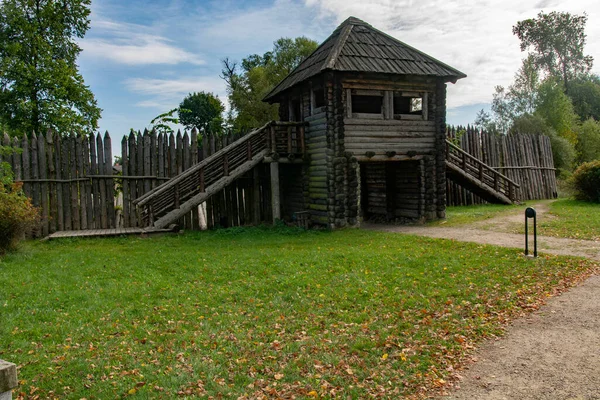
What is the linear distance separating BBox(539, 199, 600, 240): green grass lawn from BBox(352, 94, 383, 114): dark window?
7344mm

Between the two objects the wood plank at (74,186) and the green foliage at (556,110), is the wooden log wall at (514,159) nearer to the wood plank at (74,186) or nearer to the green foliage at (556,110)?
the green foliage at (556,110)

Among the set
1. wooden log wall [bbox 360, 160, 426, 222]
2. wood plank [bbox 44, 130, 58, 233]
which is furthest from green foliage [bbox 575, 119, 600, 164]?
wood plank [bbox 44, 130, 58, 233]

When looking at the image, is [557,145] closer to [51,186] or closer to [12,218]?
[51,186]

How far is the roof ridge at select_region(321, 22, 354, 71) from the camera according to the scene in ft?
47.8

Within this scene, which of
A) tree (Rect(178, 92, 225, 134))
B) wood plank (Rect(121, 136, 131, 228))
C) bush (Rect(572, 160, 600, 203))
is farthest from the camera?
tree (Rect(178, 92, 225, 134))

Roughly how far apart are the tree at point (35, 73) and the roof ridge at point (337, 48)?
1211 centimetres

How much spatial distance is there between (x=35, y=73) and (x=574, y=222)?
2122 cm

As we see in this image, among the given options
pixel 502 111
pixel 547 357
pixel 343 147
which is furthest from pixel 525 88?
pixel 547 357

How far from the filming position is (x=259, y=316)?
274 inches

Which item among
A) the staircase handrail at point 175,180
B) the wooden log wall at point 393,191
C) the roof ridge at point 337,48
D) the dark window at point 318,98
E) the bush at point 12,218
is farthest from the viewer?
the wooden log wall at point 393,191

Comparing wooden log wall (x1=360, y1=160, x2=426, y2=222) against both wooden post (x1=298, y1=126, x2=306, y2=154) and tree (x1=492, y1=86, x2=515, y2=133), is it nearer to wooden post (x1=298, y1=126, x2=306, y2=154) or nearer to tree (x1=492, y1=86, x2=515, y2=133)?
wooden post (x1=298, y1=126, x2=306, y2=154)

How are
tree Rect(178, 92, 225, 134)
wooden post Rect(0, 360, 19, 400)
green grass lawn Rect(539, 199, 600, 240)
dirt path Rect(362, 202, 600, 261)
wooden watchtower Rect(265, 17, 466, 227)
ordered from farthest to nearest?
1. tree Rect(178, 92, 225, 134)
2. wooden watchtower Rect(265, 17, 466, 227)
3. green grass lawn Rect(539, 199, 600, 240)
4. dirt path Rect(362, 202, 600, 261)
5. wooden post Rect(0, 360, 19, 400)

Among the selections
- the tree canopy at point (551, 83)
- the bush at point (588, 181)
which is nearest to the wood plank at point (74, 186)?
the bush at point (588, 181)

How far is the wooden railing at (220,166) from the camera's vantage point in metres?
14.4
